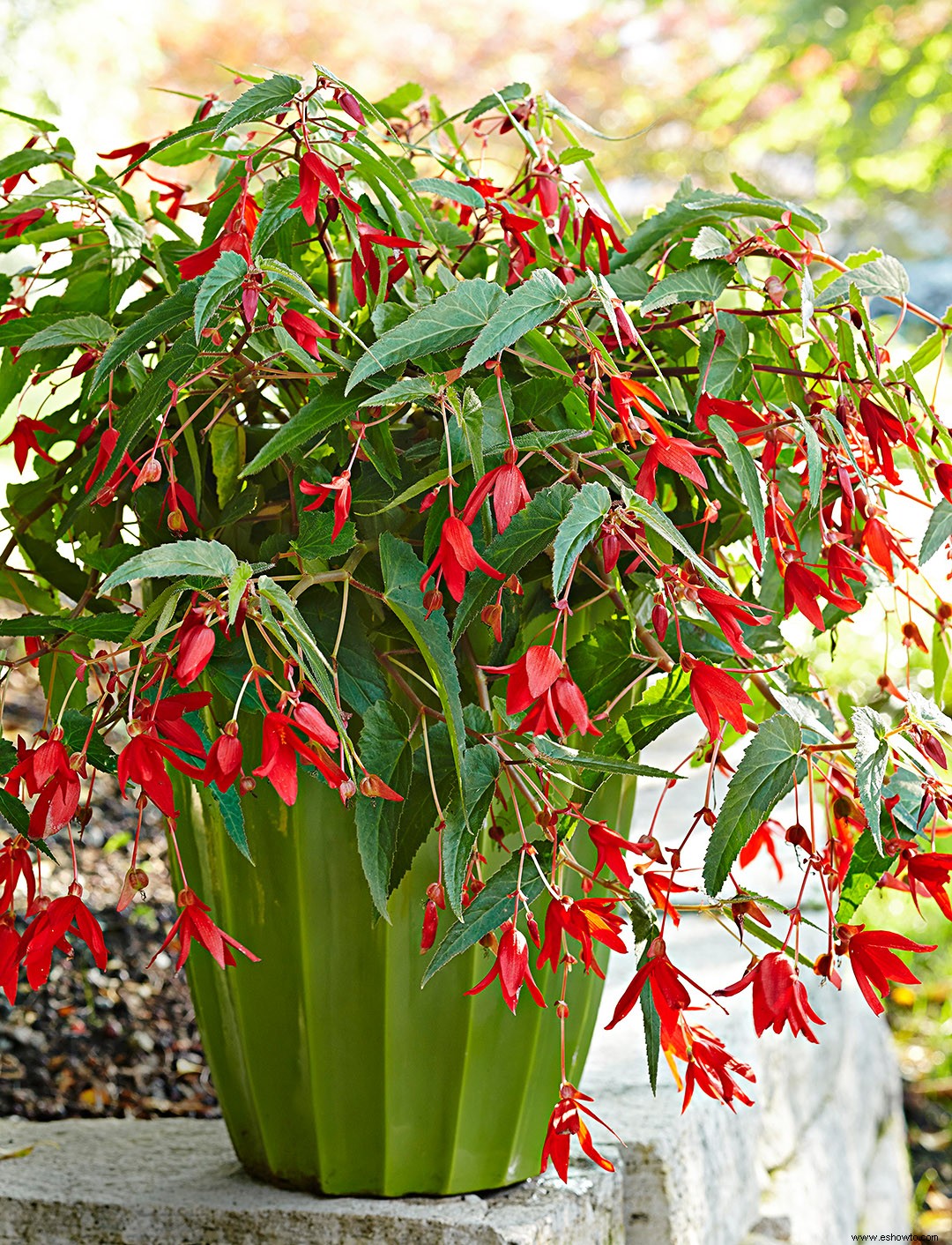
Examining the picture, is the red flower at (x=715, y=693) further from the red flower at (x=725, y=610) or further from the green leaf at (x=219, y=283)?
the green leaf at (x=219, y=283)

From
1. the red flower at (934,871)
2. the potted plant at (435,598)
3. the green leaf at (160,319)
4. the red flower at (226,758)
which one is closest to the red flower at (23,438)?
the potted plant at (435,598)

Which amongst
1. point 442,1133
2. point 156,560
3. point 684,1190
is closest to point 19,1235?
point 442,1133

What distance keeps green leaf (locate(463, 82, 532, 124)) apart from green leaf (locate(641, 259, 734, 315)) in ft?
0.49

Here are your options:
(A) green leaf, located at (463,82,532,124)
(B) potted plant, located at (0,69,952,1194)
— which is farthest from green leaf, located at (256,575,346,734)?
(A) green leaf, located at (463,82,532,124)

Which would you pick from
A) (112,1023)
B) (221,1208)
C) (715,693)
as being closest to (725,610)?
(715,693)

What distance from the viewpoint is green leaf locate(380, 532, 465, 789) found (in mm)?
426

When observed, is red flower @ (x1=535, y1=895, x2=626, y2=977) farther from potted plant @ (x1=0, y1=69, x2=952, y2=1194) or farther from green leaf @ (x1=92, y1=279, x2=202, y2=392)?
green leaf @ (x1=92, y1=279, x2=202, y2=392)

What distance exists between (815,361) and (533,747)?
0.83ft

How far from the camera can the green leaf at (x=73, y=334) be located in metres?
0.47

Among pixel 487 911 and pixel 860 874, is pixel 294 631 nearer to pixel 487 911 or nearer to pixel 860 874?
pixel 487 911

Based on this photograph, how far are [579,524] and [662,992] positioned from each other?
196 mm

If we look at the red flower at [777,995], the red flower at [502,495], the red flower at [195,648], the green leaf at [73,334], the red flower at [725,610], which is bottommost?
the red flower at [777,995]

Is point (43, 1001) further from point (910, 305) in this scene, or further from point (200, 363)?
point (910, 305)

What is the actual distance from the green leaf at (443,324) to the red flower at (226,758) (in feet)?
0.44
